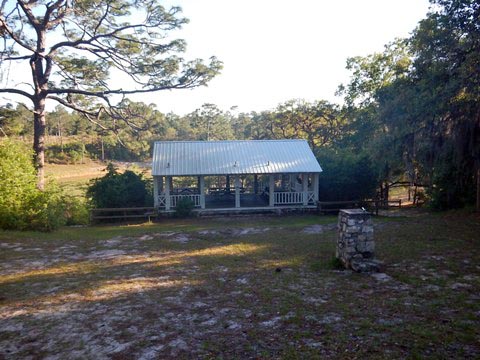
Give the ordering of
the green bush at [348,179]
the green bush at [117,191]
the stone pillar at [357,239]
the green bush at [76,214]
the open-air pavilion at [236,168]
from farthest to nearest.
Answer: the green bush at [348,179], the open-air pavilion at [236,168], the green bush at [117,191], the green bush at [76,214], the stone pillar at [357,239]

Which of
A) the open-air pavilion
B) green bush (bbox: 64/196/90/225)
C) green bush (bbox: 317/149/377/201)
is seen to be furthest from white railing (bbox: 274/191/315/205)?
green bush (bbox: 64/196/90/225)

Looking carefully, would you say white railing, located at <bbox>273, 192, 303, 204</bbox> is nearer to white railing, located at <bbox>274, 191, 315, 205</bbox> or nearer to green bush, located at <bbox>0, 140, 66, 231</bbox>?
white railing, located at <bbox>274, 191, 315, 205</bbox>

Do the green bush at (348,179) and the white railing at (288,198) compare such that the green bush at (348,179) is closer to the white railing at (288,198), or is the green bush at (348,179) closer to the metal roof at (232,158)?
the metal roof at (232,158)

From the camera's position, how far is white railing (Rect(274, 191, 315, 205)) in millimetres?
18562

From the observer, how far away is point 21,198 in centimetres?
1322

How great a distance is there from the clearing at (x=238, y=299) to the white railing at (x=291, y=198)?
7021 mm

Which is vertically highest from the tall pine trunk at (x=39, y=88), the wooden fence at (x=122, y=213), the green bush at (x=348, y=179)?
the tall pine trunk at (x=39, y=88)

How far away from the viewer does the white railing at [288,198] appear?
1861 centimetres

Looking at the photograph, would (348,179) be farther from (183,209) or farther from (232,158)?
(183,209)

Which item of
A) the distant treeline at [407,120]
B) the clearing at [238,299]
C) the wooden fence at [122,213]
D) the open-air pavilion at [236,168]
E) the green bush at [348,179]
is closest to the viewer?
the clearing at [238,299]

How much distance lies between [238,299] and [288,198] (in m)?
12.8

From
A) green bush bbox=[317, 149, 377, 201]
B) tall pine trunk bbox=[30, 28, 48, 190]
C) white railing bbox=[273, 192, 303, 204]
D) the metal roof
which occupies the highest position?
tall pine trunk bbox=[30, 28, 48, 190]

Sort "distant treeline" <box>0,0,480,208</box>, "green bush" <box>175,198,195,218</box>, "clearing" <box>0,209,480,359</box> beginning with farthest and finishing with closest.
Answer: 1. "green bush" <box>175,198,195,218</box>
2. "distant treeline" <box>0,0,480,208</box>
3. "clearing" <box>0,209,480,359</box>

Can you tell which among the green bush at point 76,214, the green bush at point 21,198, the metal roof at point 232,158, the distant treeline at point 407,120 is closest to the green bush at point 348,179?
the distant treeline at point 407,120
